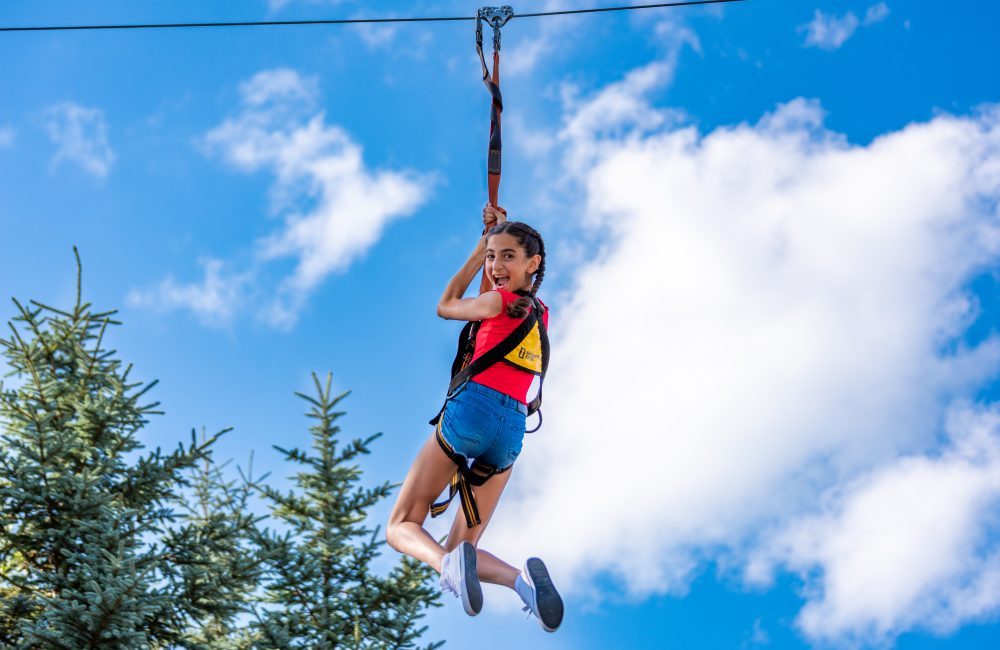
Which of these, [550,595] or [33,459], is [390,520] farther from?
[33,459]

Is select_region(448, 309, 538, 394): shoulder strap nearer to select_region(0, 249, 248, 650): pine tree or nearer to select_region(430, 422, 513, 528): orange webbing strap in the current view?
select_region(430, 422, 513, 528): orange webbing strap

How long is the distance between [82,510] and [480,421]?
5.71m

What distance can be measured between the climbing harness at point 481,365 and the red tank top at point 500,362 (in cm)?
3

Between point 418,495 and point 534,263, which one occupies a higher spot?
point 534,263

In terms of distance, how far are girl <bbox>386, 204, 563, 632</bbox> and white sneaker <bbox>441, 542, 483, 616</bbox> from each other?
152 millimetres

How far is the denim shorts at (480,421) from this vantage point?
4.71 m

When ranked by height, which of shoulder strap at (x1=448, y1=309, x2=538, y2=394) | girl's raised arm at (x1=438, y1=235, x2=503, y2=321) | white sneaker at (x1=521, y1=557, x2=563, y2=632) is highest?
girl's raised arm at (x1=438, y1=235, x2=503, y2=321)

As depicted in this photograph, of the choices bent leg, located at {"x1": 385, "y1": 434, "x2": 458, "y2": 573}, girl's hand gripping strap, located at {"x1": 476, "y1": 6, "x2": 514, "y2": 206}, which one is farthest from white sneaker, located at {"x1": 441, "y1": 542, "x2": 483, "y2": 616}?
girl's hand gripping strap, located at {"x1": 476, "y1": 6, "x2": 514, "y2": 206}

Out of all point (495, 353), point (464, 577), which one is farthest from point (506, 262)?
point (464, 577)

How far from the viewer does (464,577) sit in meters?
4.23

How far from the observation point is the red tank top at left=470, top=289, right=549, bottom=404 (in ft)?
15.5

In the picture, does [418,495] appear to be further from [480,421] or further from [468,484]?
[480,421]

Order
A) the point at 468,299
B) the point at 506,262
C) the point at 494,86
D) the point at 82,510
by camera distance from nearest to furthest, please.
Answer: the point at 468,299 < the point at 506,262 < the point at 494,86 < the point at 82,510

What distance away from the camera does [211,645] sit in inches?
384
